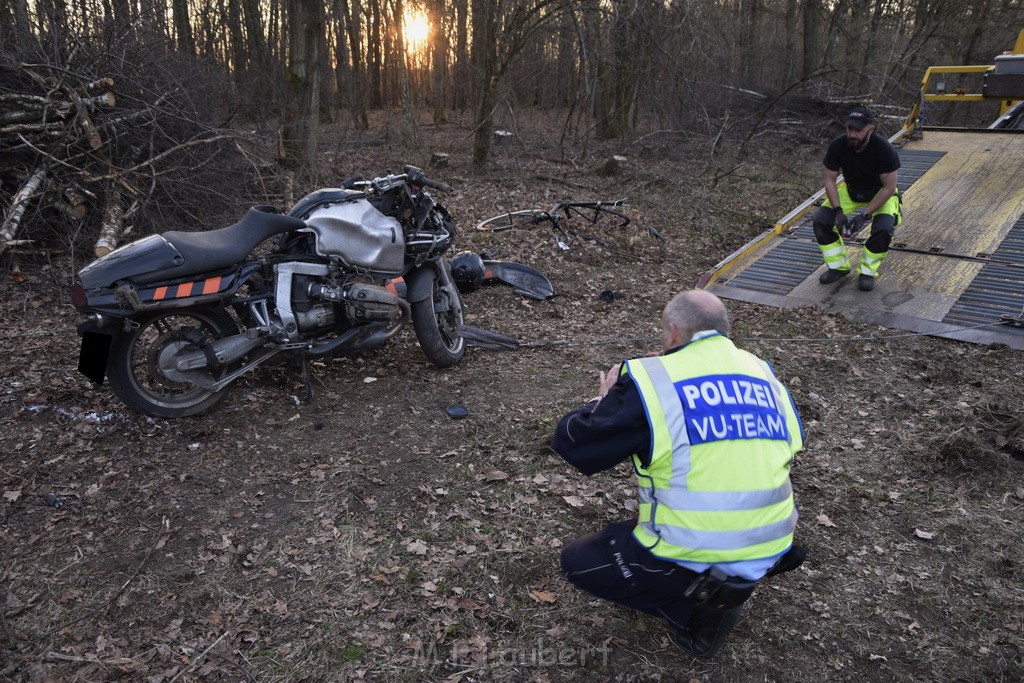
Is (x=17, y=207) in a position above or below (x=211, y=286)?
above

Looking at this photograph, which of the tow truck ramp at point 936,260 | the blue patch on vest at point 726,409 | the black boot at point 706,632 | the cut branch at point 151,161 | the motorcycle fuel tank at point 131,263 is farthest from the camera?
the cut branch at point 151,161

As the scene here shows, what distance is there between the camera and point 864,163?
688cm

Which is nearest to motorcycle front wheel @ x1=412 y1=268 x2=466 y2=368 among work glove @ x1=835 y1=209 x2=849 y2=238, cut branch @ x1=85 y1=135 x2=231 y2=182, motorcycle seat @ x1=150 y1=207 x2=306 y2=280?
motorcycle seat @ x1=150 y1=207 x2=306 y2=280

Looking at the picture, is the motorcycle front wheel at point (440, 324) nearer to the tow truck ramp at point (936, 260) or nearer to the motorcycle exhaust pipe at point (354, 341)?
the motorcycle exhaust pipe at point (354, 341)

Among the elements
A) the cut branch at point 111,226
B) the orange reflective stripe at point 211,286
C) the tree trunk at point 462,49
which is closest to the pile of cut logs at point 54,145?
the cut branch at point 111,226

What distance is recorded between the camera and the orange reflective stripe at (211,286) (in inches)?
166

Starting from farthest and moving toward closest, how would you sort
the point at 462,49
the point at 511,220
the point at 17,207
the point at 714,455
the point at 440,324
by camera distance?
the point at 462,49, the point at 511,220, the point at 17,207, the point at 440,324, the point at 714,455

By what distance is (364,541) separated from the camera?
140 inches

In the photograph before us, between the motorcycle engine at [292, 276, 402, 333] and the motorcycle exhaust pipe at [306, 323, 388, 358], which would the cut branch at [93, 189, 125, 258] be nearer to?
the motorcycle engine at [292, 276, 402, 333]

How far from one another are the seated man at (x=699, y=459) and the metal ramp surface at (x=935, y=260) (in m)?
4.53

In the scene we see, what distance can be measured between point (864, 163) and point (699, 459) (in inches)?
221

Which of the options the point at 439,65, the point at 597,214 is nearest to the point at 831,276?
the point at 597,214

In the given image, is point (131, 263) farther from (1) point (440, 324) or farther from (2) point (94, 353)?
(1) point (440, 324)

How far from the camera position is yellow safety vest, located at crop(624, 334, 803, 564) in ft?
8.05
